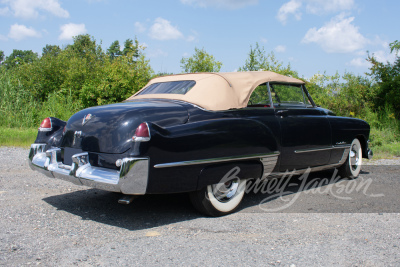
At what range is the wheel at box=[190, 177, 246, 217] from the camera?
4141 mm

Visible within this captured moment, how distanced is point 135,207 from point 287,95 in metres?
2.62

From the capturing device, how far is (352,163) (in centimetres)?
655

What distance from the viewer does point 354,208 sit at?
469 centimetres

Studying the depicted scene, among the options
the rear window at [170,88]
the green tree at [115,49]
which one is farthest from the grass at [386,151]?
the green tree at [115,49]

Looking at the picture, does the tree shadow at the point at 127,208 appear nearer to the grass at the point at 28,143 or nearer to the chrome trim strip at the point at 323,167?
the chrome trim strip at the point at 323,167

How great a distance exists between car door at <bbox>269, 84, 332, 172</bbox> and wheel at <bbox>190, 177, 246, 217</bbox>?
79 centimetres

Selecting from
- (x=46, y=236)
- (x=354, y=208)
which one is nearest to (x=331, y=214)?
(x=354, y=208)

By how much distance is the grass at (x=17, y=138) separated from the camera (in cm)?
1055

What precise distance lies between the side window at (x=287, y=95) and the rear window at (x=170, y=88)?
1164 millimetres

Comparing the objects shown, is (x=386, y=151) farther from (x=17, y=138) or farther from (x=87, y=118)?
(x=17, y=138)

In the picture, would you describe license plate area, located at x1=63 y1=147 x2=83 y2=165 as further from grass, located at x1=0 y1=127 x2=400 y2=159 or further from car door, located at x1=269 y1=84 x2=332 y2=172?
grass, located at x1=0 y1=127 x2=400 y2=159

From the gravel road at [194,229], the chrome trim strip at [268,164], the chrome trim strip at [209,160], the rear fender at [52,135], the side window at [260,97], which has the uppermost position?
the side window at [260,97]

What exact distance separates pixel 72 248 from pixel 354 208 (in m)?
3.18

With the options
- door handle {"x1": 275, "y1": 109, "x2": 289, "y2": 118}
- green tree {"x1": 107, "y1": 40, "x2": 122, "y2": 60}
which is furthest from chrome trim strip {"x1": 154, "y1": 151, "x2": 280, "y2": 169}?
green tree {"x1": 107, "y1": 40, "x2": 122, "y2": 60}
